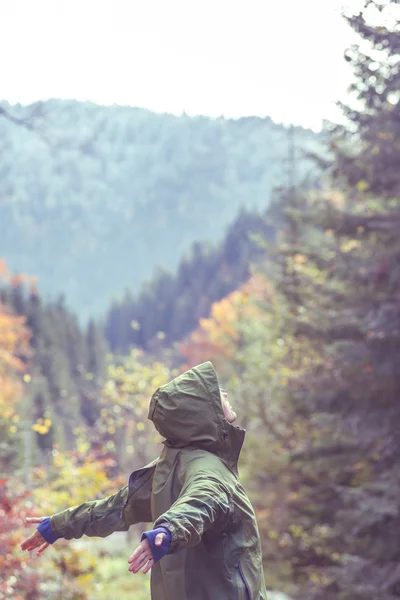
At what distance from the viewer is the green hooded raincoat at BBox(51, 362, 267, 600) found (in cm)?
300

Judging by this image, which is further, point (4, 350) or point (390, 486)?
point (4, 350)

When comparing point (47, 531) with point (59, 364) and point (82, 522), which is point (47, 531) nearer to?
point (82, 522)

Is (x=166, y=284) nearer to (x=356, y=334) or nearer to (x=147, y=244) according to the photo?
(x=147, y=244)

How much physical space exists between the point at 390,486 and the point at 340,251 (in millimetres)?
3283

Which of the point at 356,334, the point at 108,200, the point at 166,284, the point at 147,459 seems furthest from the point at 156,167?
the point at 356,334

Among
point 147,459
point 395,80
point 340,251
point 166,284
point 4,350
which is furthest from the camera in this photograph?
point 166,284

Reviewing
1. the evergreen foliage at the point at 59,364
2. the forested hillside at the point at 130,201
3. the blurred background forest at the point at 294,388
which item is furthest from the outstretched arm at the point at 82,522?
the forested hillside at the point at 130,201

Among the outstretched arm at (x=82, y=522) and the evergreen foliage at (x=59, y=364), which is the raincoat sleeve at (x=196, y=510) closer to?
the outstretched arm at (x=82, y=522)

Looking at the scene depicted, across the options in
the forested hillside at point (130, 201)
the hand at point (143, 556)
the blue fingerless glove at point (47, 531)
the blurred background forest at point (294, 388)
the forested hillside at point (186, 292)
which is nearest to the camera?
the hand at point (143, 556)

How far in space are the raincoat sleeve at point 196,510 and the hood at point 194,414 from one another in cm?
20

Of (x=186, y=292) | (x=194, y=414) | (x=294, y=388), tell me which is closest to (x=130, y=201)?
(x=186, y=292)

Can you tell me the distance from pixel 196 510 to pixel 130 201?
120607mm

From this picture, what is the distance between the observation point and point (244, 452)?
17359mm

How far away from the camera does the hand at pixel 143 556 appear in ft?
8.14
